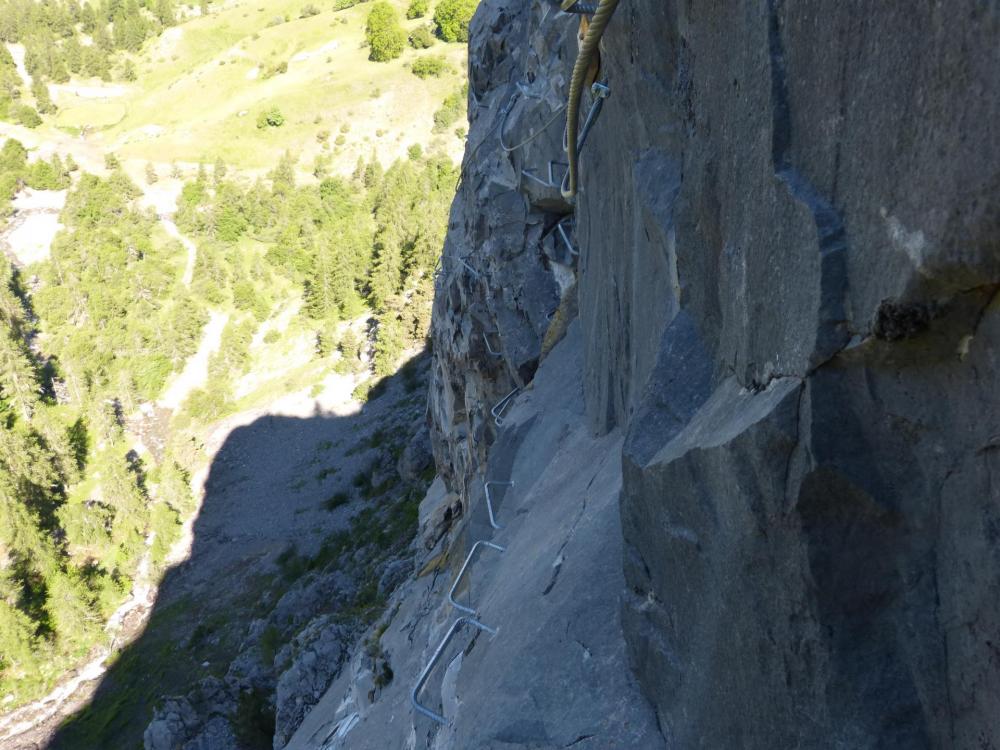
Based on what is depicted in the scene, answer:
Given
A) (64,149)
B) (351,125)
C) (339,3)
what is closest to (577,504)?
(351,125)

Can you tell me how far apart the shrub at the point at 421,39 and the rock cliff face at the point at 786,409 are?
80719 mm

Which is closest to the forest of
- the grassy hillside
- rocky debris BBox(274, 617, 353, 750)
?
the grassy hillside

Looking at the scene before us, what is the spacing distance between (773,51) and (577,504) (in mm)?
5023

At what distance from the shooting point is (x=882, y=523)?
3.51 metres

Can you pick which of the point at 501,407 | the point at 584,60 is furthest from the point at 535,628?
the point at 501,407

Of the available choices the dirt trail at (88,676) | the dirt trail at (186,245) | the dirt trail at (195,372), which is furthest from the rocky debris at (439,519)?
the dirt trail at (186,245)

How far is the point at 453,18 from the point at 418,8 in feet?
24.2

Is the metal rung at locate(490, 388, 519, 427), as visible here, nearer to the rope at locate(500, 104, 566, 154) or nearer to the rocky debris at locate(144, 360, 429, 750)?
the rope at locate(500, 104, 566, 154)

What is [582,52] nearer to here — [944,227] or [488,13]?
[944,227]

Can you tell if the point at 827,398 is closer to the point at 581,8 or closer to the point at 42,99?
the point at 581,8

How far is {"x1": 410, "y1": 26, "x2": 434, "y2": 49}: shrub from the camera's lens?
8200cm

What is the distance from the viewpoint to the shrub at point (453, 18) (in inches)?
3206

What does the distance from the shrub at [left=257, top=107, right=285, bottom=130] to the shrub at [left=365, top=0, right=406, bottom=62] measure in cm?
1237

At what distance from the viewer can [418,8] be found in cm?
8731
